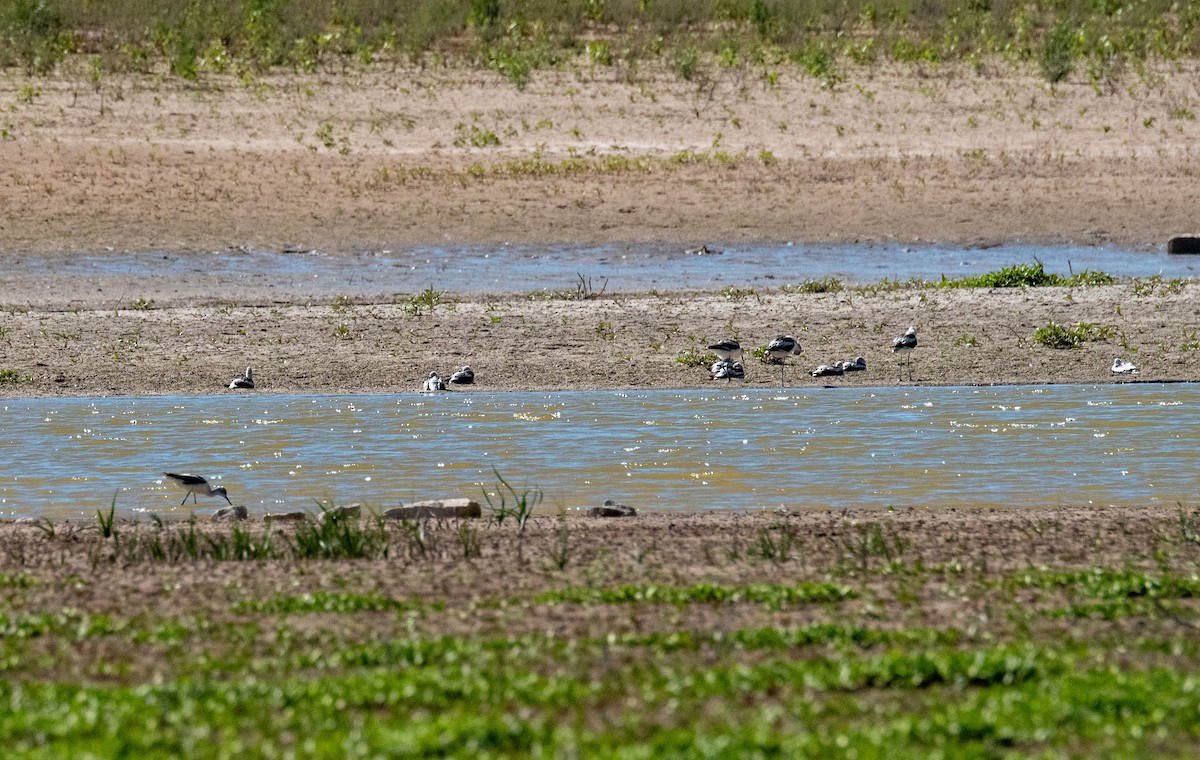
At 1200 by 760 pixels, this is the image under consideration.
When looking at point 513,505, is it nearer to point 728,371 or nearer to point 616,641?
point 616,641

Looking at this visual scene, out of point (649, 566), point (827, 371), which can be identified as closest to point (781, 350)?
point (827, 371)

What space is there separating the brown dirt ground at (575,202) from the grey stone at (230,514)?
4273mm

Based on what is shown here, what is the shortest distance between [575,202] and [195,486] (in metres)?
12.7

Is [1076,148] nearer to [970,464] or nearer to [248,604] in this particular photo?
[970,464]

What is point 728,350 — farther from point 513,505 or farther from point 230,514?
point 230,514

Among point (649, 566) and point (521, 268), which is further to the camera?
point (521, 268)

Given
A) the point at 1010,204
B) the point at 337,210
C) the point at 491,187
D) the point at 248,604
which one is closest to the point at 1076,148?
the point at 1010,204

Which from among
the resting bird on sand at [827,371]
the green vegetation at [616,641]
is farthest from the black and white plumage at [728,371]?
the green vegetation at [616,641]

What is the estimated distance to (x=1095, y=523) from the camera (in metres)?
9.14

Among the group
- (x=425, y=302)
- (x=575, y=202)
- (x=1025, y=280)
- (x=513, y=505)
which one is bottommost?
(x=513, y=505)

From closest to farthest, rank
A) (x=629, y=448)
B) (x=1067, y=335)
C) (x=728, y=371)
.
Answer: (x=629, y=448) → (x=728, y=371) → (x=1067, y=335)

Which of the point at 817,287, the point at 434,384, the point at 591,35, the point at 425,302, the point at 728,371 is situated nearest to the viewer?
the point at 434,384

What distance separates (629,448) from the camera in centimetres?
1178

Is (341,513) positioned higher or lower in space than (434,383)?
lower
